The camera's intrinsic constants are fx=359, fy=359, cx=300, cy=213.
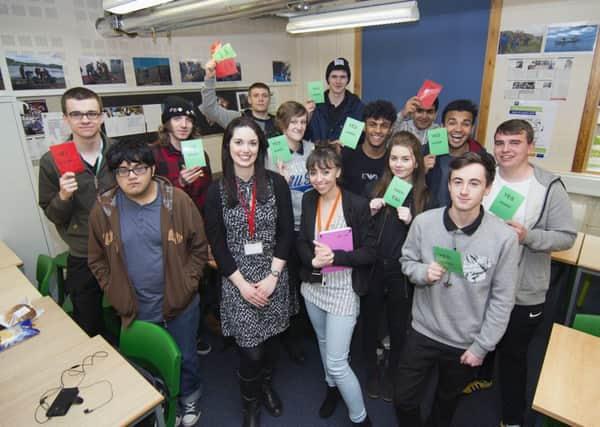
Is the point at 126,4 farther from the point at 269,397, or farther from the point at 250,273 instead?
the point at 269,397

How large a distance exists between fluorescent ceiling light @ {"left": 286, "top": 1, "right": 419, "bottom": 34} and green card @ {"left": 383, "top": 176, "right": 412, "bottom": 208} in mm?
1974

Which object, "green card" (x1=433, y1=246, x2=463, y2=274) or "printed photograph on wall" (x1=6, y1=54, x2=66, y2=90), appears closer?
"green card" (x1=433, y1=246, x2=463, y2=274)

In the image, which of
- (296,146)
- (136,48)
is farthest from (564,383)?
(136,48)

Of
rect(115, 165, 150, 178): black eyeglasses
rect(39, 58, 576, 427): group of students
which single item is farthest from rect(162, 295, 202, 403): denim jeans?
rect(115, 165, 150, 178): black eyeglasses

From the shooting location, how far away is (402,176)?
2.08m

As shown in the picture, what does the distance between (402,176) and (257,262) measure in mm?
965

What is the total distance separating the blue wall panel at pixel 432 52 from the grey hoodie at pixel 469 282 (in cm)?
310

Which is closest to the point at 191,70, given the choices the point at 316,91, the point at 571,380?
the point at 316,91

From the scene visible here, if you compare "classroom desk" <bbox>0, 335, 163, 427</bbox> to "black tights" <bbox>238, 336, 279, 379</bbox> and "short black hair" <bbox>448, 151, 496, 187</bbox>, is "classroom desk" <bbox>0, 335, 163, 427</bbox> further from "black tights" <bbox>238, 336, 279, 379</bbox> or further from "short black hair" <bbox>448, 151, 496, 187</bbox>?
"short black hair" <bbox>448, 151, 496, 187</bbox>

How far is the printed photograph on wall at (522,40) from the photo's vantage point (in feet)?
11.8

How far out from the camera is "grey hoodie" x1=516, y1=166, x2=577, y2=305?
5.86ft

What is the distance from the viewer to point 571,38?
11.3ft

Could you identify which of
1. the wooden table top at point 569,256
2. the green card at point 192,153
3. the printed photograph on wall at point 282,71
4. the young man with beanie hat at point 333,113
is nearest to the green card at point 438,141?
the young man with beanie hat at point 333,113

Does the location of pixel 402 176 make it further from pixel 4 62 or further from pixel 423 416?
pixel 4 62
